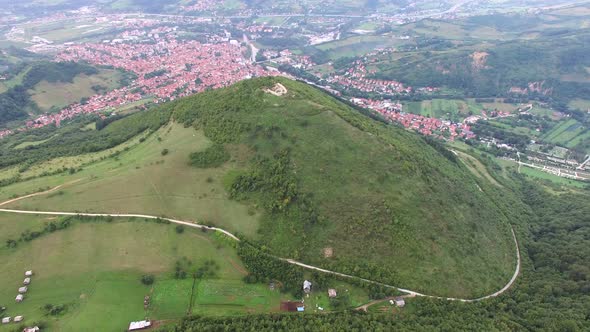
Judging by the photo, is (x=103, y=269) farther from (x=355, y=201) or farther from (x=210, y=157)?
(x=355, y=201)

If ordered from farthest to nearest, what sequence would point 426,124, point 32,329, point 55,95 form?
point 55,95 → point 426,124 → point 32,329

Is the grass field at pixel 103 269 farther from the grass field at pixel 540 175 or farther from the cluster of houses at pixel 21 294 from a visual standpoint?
the grass field at pixel 540 175

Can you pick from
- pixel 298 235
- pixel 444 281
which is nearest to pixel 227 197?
pixel 298 235

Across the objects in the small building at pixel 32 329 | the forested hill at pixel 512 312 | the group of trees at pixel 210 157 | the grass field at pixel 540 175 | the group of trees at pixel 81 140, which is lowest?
the grass field at pixel 540 175

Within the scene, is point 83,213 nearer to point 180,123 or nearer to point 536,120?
point 180,123

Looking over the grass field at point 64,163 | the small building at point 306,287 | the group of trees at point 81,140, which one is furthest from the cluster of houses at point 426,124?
the small building at point 306,287

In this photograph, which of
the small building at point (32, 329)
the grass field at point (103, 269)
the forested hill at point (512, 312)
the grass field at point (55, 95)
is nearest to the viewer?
the small building at point (32, 329)

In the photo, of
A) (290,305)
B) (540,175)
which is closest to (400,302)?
(290,305)
